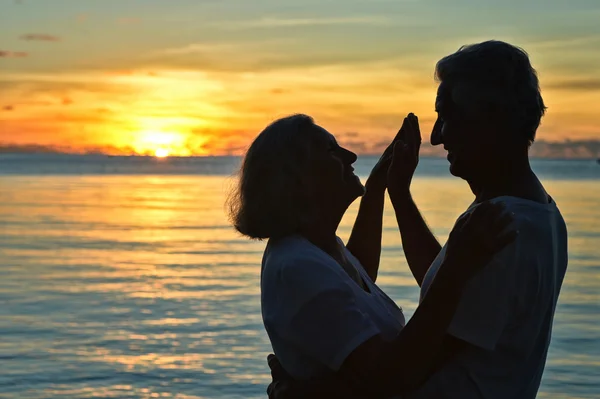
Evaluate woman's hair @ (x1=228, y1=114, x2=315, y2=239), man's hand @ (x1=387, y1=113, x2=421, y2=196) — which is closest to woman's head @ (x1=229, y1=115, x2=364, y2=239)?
woman's hair @ (x1=228, y1=114, x2=315, y2=239)

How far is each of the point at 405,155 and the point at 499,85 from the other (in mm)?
848

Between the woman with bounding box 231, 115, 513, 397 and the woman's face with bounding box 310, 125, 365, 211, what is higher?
the woman's face with bounding box 310, 125, 365, 211

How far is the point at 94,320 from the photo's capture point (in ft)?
37.8

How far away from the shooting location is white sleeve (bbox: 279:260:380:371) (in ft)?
8.86

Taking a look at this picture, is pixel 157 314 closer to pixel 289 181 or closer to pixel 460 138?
pixel 289 181

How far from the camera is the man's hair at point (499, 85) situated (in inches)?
107

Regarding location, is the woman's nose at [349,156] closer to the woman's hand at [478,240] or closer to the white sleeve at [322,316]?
the white sleeve at [322,316]

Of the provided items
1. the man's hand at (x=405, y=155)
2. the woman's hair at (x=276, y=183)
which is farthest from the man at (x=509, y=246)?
the man's hand at (x=405, y=155)

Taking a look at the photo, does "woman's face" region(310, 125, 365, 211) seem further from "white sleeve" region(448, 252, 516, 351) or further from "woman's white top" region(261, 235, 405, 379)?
"white sleeve" region(448, 252, 516, 351)

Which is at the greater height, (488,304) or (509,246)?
(509,246)

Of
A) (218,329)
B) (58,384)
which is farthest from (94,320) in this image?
(58,384)

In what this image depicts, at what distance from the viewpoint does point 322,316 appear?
8.91ft

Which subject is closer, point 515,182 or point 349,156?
point 515,182

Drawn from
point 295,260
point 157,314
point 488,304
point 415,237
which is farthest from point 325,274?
point 157,314
